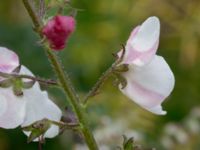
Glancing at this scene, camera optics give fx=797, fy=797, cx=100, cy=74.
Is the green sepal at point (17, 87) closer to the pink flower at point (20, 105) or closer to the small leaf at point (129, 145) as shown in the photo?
the pink flower at point (20, 105)

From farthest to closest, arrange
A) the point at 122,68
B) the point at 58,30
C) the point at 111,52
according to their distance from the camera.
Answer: the point at 111,52 → the point at 122,68 → the point at 58,30

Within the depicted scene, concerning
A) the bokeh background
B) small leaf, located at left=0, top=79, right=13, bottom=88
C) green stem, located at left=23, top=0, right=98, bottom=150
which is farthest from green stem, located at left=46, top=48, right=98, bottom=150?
the bokeh background

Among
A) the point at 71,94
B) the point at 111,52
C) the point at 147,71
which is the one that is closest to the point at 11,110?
the point at 71,94

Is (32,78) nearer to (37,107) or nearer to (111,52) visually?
(37,107)

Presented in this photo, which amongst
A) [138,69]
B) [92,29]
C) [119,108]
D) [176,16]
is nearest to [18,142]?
[119,108]

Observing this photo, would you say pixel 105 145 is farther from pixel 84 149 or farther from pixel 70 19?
pixel 70 19

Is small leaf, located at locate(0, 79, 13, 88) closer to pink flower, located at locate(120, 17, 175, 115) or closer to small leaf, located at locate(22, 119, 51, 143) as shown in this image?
small leaf, located at locate(22, 119, 51, 143)

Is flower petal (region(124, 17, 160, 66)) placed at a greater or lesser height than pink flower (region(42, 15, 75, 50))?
lesser
